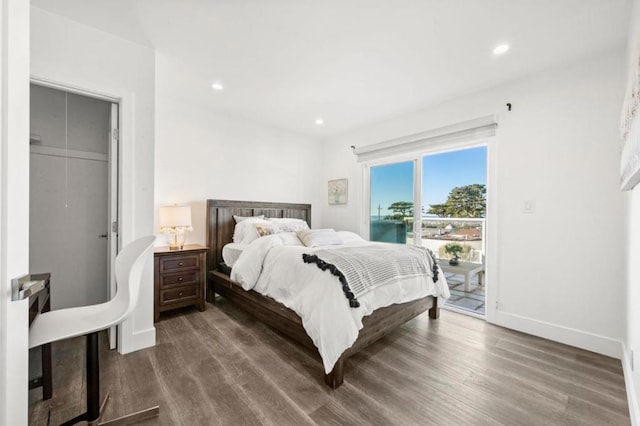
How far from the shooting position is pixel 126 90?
223cm

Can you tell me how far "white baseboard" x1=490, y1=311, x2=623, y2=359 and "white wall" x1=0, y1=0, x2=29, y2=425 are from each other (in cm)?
361

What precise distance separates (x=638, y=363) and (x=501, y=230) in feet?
5.17

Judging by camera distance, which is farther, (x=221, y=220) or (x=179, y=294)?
(x=221, y=220)

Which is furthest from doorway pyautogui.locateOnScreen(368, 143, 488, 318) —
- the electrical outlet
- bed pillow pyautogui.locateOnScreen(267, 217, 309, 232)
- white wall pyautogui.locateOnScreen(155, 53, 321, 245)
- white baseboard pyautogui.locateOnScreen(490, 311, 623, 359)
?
white wall pyautogui.locateOnScreen(155, 53, 321, 245)

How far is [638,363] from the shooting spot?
147 cm

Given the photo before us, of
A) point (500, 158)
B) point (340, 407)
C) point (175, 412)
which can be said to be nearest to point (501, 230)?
point (500, 158)

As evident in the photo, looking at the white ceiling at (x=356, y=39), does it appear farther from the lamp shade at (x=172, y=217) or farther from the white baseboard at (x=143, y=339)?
the white baseboard at (x=143, y=339)

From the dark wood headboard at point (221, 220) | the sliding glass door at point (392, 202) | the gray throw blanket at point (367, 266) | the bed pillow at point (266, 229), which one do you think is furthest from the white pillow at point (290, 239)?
the sliding glass door at point (392, 202)

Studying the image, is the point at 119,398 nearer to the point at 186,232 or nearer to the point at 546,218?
the point at 186,232

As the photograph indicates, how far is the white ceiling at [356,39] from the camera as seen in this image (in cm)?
187

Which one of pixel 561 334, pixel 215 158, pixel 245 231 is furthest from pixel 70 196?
pixel 561 334

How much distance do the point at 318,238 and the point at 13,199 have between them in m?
2.47

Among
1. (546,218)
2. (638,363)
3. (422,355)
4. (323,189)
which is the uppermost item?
(323,189)

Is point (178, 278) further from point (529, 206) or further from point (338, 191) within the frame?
point (529, 206)
